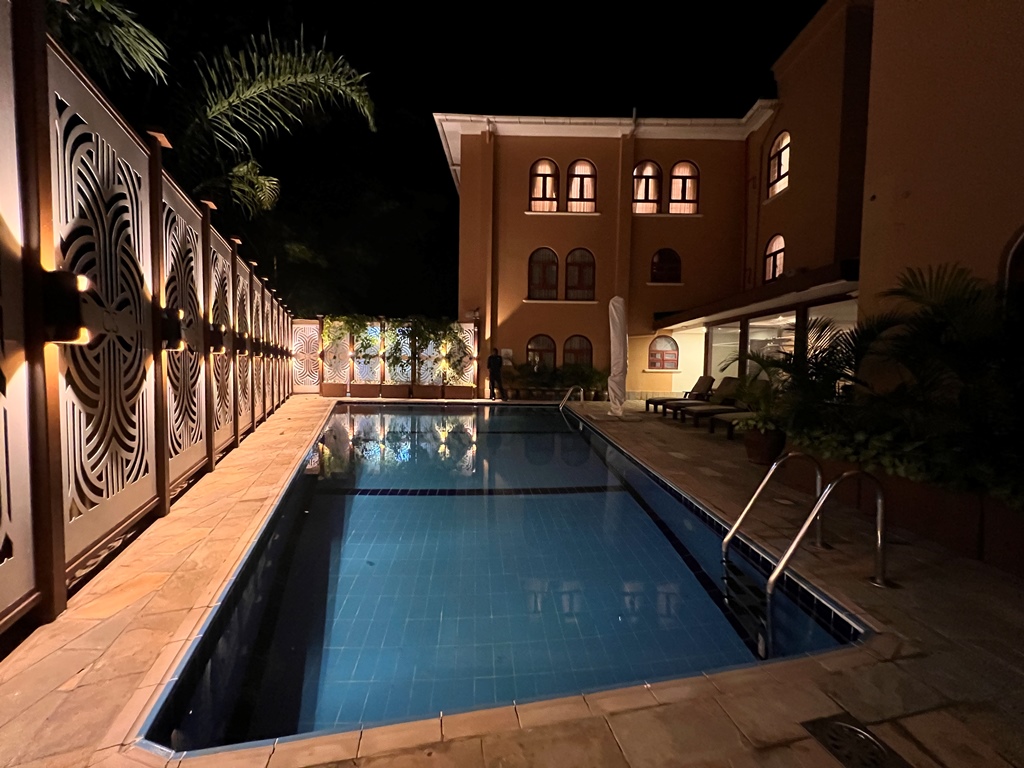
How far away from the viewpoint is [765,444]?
619 cm

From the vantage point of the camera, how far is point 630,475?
7.02 m

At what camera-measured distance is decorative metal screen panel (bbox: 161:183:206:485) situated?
4914mm

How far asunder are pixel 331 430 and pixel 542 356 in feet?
25.3

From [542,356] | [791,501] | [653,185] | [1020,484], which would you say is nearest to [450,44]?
[653,185]

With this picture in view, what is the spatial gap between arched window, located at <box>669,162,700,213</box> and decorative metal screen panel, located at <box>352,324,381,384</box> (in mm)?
9676

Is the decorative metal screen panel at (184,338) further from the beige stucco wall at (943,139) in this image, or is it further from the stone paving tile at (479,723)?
the beige stucco wall at (943,139)

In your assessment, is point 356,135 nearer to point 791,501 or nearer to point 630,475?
point 630,475

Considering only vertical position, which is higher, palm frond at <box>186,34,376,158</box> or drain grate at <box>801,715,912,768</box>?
palm frond at <box>186,34,376,158</box>

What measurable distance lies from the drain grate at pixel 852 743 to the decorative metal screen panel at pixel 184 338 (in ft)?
16.4

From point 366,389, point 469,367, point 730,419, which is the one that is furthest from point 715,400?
point 366,389

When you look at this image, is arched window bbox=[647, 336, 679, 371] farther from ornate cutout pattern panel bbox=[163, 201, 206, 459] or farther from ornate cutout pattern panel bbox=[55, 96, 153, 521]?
ornate cutout pattern panel bbox=[55, 96, 153, 521]

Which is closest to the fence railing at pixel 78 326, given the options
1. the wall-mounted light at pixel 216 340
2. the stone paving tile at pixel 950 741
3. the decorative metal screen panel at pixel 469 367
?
the wall-mounted light at pixel 216 340

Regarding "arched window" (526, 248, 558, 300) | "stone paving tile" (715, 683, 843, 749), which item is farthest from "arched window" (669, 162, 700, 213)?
"stone paving tile" (715, 683, 843, 749)

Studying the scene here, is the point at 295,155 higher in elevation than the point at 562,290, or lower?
higher
